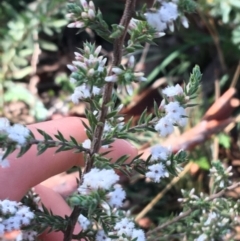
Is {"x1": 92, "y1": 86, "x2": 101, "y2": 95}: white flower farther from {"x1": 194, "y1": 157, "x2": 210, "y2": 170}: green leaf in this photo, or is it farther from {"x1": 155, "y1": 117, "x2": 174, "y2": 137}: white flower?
{"x1": 194, "y1": 157, "x2": 210, "y2": 170}: green leaf

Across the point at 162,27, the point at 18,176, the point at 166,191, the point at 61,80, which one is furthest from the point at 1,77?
the point at 162,27

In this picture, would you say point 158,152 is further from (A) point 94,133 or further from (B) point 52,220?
(B) point 52,220

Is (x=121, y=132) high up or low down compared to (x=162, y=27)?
down

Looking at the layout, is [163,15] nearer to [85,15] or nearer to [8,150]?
[85,15]

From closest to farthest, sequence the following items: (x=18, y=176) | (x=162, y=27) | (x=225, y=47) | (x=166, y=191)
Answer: (x=162, y=27)
(x=18, y=176)
(x=166, y=191)
(x=225, y=47)

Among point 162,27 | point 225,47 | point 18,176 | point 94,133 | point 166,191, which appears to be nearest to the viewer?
point 162,27

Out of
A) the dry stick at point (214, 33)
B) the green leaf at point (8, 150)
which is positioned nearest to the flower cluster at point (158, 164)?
the green leaf at point (8, 150)

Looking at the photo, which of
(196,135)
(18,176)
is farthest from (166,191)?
(18,176)

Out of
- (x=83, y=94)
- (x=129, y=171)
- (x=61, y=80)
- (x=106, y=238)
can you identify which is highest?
(x=61, y=80)

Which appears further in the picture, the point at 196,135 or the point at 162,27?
the point at 196,135
